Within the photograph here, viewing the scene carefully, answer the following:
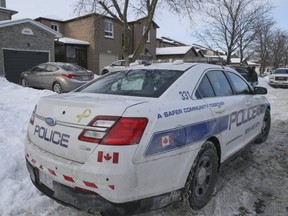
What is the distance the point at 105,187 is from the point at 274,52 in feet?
172

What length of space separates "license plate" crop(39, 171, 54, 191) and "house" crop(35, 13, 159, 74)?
23.2 metres

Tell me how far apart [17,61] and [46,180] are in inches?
649

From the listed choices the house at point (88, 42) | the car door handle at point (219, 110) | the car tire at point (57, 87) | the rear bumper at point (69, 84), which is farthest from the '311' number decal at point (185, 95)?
the house at point (88, 42)

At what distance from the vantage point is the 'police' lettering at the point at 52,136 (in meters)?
2.46

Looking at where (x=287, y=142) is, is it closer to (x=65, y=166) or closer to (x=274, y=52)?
(x=65, y=166)

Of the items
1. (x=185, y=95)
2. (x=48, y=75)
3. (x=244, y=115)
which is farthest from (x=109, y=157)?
(x=48, y=75)

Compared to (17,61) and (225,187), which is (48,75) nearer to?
(17,61)

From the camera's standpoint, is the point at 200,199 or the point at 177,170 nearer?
the point at 177,170

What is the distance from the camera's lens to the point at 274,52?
48.6 m

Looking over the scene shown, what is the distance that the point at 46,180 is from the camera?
267 cm

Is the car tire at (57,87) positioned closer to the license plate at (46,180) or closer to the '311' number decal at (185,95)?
the license plate at (46,180)

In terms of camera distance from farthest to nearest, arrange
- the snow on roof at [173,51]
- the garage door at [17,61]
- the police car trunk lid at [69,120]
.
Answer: the snow on roof at [173,51], the garage door at [17,61], the police car trunk lid at [69,120]

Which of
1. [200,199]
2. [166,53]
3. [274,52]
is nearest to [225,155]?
[200,199]

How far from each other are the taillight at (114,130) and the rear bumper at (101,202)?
0.46m
